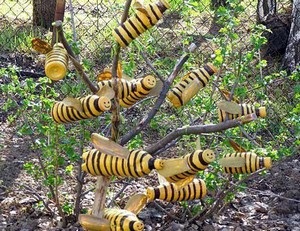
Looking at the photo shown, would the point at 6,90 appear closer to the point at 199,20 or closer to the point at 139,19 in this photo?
the point at 139,19

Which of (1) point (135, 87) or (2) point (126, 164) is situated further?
(1) point (135, 87)

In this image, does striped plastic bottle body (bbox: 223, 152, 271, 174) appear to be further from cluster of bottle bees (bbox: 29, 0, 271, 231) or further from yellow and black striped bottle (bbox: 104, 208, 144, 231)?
yellow and black striped bottle (bbox: 104, 208, 144, 231)

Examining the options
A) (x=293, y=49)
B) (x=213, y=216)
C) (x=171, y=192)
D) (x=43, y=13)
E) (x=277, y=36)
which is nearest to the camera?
(x=171, y=192)

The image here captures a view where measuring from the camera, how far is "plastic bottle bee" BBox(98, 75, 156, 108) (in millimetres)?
1809

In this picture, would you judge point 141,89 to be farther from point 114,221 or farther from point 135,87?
point 114,221

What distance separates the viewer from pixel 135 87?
1840 millimetres

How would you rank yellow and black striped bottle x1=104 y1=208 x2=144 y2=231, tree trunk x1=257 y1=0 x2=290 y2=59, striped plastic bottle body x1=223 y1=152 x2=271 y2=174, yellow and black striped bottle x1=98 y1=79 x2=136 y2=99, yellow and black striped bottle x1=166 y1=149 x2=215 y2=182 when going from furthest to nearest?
tree trunk x1=257 y1=0 x2=290 y2=59
striped plastic bottle body x1=223 y1=152 x2=271 y2=174
yellow and black striped bottle x1=98 y1=79 x2=136 y2=99
yellow and black striped bottle x1=104 y1=208 x2=144 y2=231
yellow and black striped bottle x1=166 y1=149 x2=215 y2=182

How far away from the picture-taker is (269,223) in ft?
9.34

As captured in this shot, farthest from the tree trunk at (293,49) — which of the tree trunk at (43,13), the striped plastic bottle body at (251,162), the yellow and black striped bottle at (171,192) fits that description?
the yellow and black striped bottle at (171,192)

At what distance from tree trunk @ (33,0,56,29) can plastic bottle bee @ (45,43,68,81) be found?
4.67 meters

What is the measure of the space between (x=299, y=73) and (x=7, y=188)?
135 centimetres

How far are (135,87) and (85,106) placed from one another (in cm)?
19

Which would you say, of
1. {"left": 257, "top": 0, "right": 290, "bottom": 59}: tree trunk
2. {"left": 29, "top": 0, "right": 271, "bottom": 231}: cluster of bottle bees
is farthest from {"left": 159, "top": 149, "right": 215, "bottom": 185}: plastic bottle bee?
{"left": 257, "top": 0, "right": 290, "bottom": 59}: tree trunk

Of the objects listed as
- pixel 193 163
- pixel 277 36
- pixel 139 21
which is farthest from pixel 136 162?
pixel 277 36
